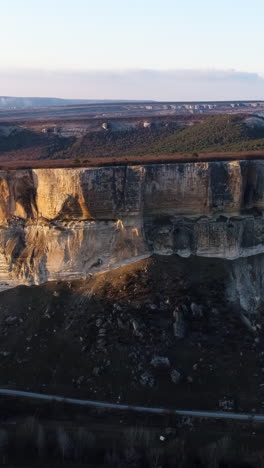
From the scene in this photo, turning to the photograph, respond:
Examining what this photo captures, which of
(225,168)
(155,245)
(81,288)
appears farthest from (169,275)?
(225,168)

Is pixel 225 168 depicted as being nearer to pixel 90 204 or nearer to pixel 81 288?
pixel 90 204

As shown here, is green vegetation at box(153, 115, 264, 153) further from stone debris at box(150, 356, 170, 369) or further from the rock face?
stone debris at box(150, 356, 170, 369)

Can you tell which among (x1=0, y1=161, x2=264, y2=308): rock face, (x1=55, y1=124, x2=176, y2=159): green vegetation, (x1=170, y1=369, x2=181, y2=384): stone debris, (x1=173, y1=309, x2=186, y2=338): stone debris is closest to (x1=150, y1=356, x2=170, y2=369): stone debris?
(x1=170, y1=369, x2=181, y2=384): stone debris

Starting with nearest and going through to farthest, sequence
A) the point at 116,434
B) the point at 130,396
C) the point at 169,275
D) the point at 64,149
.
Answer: the point at 116,434
the point at 130,396
the point at 169,275
the point at 64,149

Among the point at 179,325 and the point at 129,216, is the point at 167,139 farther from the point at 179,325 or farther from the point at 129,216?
the point at 179,325

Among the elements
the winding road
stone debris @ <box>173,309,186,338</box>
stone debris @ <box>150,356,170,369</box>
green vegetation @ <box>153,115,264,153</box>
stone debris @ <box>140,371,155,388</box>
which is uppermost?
green vegetation @ <box>153,115,264,153</box>

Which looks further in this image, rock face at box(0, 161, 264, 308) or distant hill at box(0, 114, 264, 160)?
distant hill at box(0, 114, 264, 160)

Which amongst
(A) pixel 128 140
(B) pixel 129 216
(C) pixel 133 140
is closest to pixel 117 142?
(A) pixel 128 140

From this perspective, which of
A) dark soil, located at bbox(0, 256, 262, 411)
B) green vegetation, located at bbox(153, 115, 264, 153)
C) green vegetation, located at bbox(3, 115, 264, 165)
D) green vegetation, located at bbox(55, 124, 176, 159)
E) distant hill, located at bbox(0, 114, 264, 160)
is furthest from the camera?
green vegetation, located at bbox(55, 124, 176, 159)

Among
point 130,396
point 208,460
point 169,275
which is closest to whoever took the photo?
point 208,460
